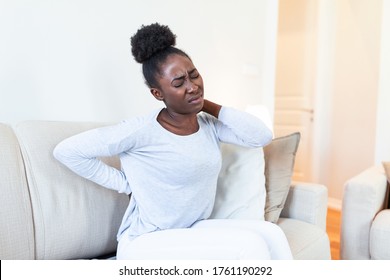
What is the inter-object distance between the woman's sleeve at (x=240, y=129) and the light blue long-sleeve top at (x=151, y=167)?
0.12 meters

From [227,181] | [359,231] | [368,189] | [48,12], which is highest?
[48,12]

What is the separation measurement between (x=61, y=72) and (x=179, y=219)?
80 cm

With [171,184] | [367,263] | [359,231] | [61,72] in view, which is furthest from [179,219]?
[359,231]

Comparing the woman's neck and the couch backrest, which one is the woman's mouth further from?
the couch backrest

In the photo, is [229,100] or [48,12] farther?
[229,100]

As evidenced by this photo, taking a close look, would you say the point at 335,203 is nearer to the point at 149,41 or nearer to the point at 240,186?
the point at 240,186

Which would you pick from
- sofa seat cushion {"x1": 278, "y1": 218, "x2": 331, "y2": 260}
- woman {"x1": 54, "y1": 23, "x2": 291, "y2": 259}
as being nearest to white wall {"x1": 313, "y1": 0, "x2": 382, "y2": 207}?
sofa seat cushion {"x1": 278, "y1": 218, "x2": 331, "y2": 260}

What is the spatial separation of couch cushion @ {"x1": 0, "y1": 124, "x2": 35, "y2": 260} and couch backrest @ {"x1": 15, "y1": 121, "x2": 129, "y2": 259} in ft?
0.08

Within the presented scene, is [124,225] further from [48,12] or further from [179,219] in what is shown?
[48,12]

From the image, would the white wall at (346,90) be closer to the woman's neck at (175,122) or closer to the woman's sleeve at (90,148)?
the woman's neck at (175,122)

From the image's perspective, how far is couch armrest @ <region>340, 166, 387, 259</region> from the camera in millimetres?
1823

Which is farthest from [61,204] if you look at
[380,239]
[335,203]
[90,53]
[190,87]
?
[335,203]

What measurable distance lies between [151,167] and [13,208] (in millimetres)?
398

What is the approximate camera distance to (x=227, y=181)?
4.77ft
